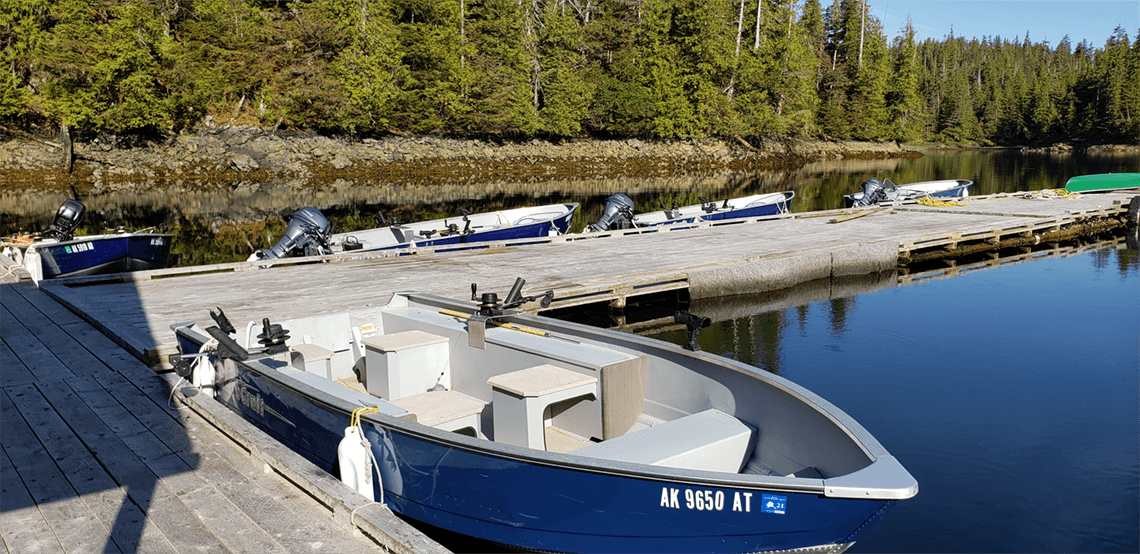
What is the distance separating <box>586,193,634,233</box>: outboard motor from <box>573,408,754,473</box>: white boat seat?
1523 centimetres

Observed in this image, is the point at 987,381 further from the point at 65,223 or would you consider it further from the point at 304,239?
the point at 65,223

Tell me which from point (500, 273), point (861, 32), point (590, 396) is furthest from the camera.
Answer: point (861, 32)

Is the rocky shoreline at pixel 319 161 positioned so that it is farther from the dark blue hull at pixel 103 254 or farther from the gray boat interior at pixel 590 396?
the gray boat interior at pixel 590 396

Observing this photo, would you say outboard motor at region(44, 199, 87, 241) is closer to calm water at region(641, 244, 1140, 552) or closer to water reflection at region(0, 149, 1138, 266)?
water reflection at region(0, 149, 1138, 266)

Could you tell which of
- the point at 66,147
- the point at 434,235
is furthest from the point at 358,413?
the point at 66,147

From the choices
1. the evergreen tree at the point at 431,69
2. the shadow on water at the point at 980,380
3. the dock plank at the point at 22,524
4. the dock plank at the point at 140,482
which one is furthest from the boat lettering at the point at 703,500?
the evergreen tree at the point at 431,69

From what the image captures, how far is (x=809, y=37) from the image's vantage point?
287 ft

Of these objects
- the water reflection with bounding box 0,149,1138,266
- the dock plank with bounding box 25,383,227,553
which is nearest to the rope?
the dock plank with bounding box 25,383,227,553

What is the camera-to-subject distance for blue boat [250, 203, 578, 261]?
55.0 ft

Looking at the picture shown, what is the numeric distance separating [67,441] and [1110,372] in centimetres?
1238

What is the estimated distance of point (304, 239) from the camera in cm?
1675

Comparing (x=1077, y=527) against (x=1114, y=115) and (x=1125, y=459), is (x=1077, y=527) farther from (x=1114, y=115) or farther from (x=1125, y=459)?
(x=1114, y=115)

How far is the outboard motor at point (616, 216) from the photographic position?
20.6 metres

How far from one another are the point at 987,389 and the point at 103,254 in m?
16.9
